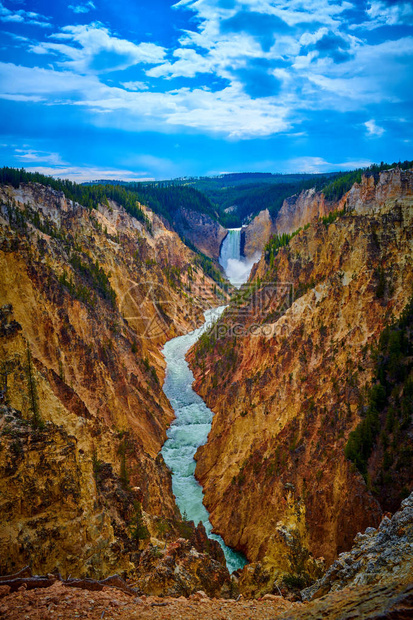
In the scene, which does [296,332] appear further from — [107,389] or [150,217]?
[150,217]

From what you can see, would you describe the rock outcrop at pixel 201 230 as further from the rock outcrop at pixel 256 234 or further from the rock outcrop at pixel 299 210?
the rock outcrop at pixel 299 210

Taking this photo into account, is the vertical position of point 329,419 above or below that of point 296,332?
below

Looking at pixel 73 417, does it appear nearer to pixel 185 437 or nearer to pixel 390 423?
pixel 390 423

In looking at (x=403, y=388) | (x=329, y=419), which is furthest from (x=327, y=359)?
(x=403, y=388)

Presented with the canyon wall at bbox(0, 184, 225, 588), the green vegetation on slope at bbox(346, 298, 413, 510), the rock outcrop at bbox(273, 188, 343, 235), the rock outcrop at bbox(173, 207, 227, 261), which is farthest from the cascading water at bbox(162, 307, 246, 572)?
the rock outcrop at bbox(173, 207, 227, 261)

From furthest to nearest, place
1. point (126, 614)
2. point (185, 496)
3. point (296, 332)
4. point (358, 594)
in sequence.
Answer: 1. point (296, 332)
2. point (185, 496)
3. point (126, 614)
4. point (358, 594)
